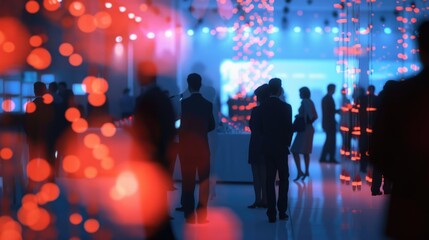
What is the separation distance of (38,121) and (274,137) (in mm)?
3508

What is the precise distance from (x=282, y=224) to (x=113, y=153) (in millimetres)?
4490

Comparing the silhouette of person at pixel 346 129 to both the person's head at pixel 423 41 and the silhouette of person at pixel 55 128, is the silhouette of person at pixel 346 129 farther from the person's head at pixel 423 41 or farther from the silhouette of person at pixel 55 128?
the person's head at pixel 423 41

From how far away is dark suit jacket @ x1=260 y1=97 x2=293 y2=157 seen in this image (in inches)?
290

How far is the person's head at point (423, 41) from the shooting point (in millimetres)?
3008

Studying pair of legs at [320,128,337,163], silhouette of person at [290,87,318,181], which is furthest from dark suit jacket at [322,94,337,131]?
silhouette of person at [290,87,318,181]

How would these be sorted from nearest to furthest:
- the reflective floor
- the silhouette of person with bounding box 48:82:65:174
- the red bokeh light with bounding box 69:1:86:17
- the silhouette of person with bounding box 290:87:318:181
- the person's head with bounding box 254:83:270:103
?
the reflective floor < the person's head with bounding box 254:83:270:103 < the silhouette of person with bounding box 48:82:65:174 < the silhouette of person with bounding box 290:87:318:181 < the red bokeh light with bounding box 69:1:86:17

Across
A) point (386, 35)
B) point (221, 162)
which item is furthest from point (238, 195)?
point (386, 35)

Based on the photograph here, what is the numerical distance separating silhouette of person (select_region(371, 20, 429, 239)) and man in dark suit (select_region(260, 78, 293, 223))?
4.29 metres

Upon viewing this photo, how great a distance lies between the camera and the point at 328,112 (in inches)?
570

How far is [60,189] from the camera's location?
33.0 ft

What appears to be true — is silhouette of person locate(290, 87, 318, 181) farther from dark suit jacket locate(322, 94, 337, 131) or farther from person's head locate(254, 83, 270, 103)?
person's head locate(254, 83, 270, 103)

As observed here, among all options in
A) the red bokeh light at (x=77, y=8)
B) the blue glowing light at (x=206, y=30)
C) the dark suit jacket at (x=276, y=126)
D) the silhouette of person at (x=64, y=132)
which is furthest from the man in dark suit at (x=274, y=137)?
the blue glowing light at (x=206, y=30)

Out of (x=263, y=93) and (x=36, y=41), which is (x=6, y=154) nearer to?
(x=263, y=93)

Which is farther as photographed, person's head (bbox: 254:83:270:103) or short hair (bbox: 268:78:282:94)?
person's head (bbox: 254:83:270:103)
